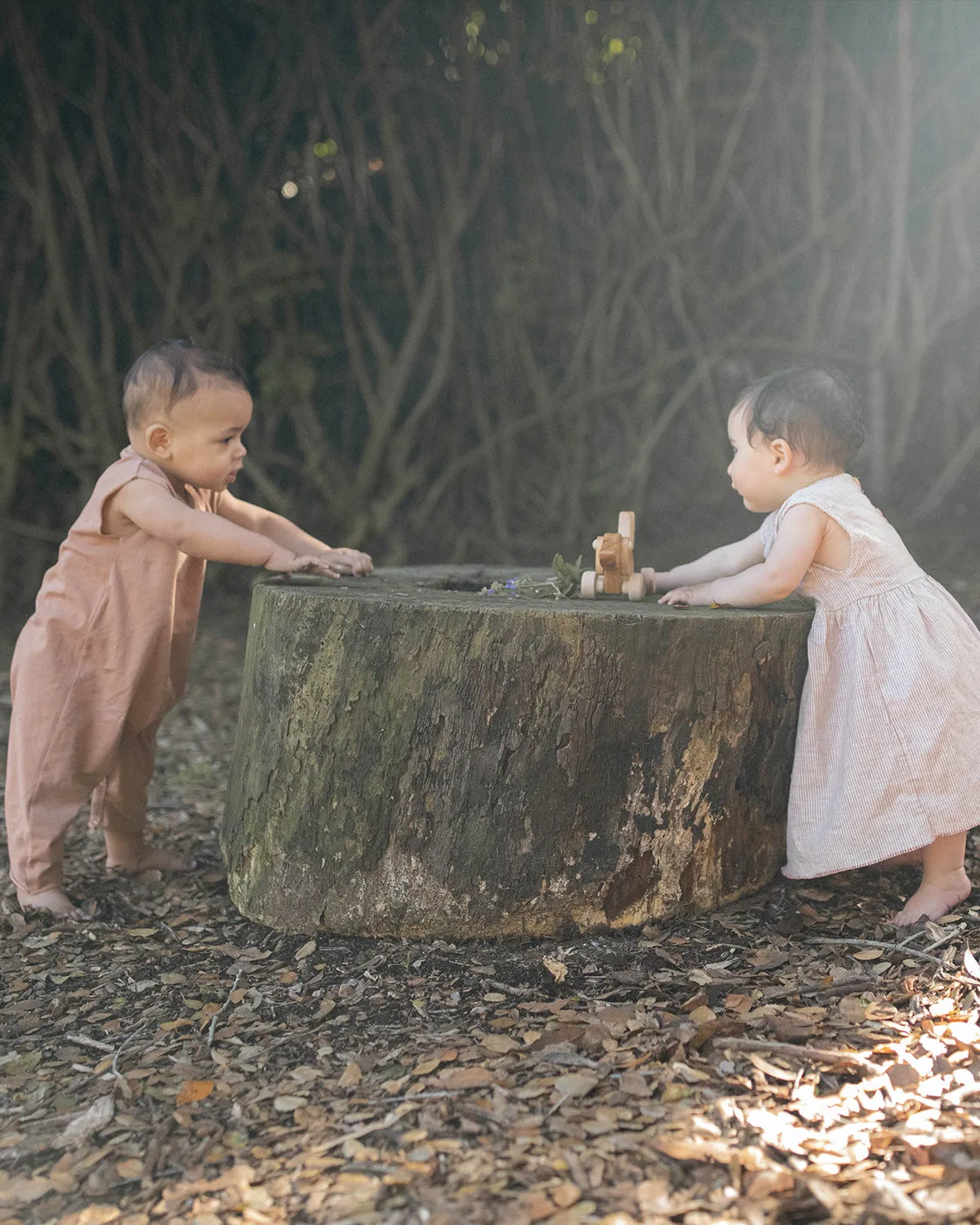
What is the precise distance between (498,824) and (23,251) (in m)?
4.26

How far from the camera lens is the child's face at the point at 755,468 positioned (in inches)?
94.7

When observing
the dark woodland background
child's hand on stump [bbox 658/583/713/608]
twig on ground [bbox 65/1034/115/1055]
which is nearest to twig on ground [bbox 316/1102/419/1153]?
twig on ground [bbox 65/1034/115/1055]

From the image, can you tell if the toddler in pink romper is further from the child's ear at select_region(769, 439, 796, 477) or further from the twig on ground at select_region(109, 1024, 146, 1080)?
the child's ear at select_region(769, 439, 796, 477)

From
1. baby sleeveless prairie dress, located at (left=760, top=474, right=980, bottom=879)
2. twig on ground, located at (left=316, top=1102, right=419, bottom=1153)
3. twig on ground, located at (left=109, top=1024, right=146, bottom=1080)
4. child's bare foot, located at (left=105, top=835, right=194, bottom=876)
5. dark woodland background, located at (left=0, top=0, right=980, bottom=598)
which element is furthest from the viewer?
dark woodland background, located at (left=0, top=0, right=980, bottom=598)

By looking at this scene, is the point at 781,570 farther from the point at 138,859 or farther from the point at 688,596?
the point at 138,859

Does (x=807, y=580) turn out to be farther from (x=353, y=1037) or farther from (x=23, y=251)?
(x=23, y=251)

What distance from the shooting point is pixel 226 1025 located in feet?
6.53

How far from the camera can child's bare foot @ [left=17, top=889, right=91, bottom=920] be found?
2473 millimetres

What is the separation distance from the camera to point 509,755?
2.12 metres

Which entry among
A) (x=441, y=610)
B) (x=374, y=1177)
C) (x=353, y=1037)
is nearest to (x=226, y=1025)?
(x=353, y=1037)

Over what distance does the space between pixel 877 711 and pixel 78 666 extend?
5.28ft

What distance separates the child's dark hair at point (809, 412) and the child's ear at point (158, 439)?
120cm

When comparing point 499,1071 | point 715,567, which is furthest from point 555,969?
point 715,567

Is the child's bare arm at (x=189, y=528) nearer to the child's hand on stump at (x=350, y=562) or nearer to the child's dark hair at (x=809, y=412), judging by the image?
the child's hand on stump at (x=350, y=562)
